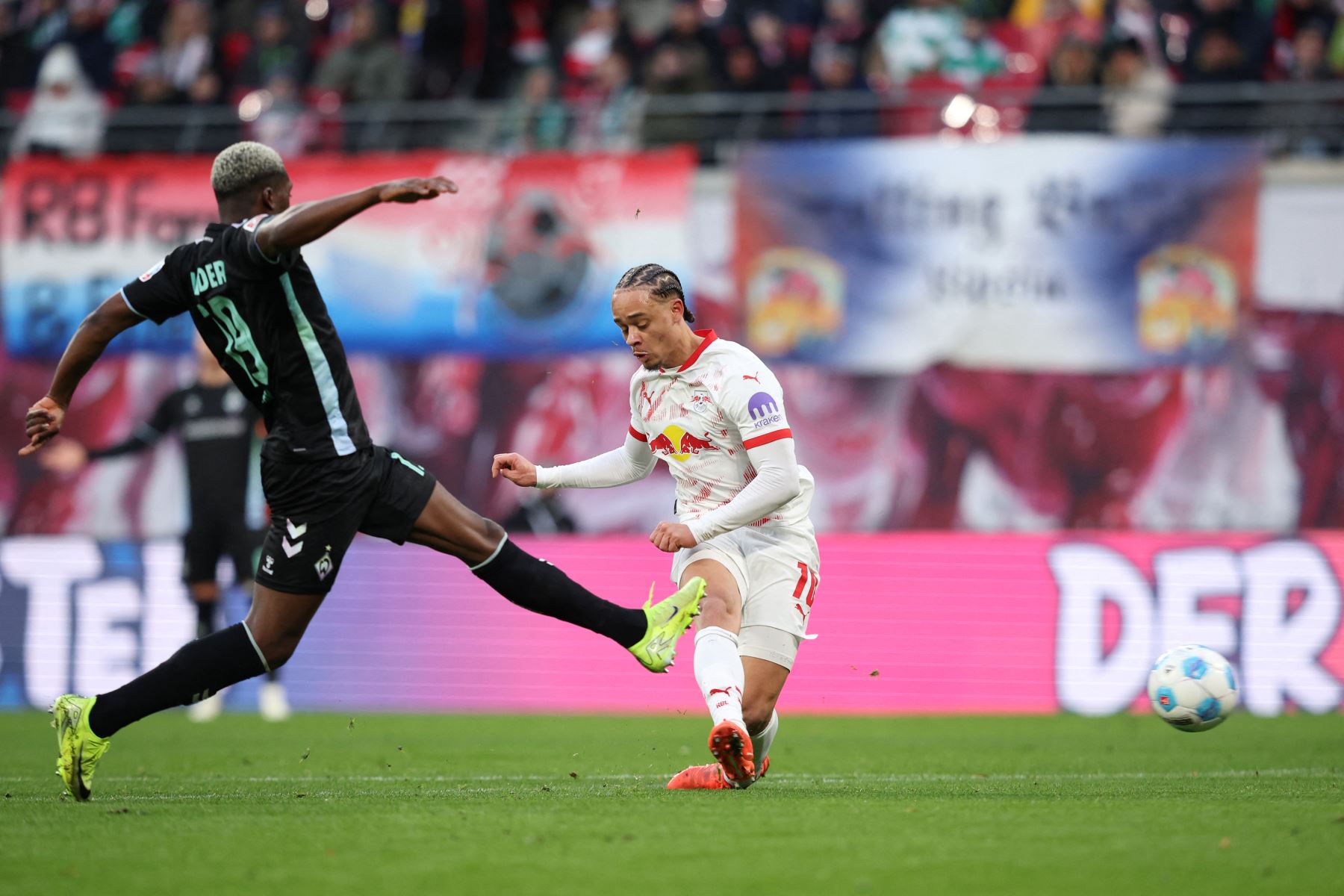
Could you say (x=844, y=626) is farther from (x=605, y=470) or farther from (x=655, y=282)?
(x=655, y=282)

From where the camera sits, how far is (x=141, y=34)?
1716cm

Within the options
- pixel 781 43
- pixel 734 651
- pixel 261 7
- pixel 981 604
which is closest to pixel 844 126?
pixel 781 43

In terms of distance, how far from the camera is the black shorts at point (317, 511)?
6109 millimetres

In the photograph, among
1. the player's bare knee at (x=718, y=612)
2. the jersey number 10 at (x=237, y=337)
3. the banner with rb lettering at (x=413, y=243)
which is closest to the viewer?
the jersey number 10 at (x=237, y=337)

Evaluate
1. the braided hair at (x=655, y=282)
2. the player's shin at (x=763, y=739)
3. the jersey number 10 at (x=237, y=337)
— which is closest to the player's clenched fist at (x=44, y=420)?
the jersey number 10 at (x=237, y=337)

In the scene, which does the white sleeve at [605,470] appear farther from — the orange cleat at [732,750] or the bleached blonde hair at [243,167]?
the bleached blonde hair at [243,167]

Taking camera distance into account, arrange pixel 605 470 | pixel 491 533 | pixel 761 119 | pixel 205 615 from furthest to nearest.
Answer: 1. pixel 761 119
2. pixel 205 615
3. pixel 605 470
4. pixel 491 533

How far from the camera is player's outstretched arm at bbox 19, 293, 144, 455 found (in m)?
6.07

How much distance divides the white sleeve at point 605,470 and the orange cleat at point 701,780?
123 cm

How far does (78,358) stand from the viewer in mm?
6098

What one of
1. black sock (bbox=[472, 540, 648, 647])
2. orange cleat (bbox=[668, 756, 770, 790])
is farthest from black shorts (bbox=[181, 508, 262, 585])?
orange cleat (bbox=[668, 756, 770, 790])

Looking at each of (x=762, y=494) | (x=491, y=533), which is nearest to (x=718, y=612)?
(x=762, y=494)

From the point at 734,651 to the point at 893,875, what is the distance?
193 cm

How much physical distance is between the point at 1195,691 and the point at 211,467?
7.18 m
